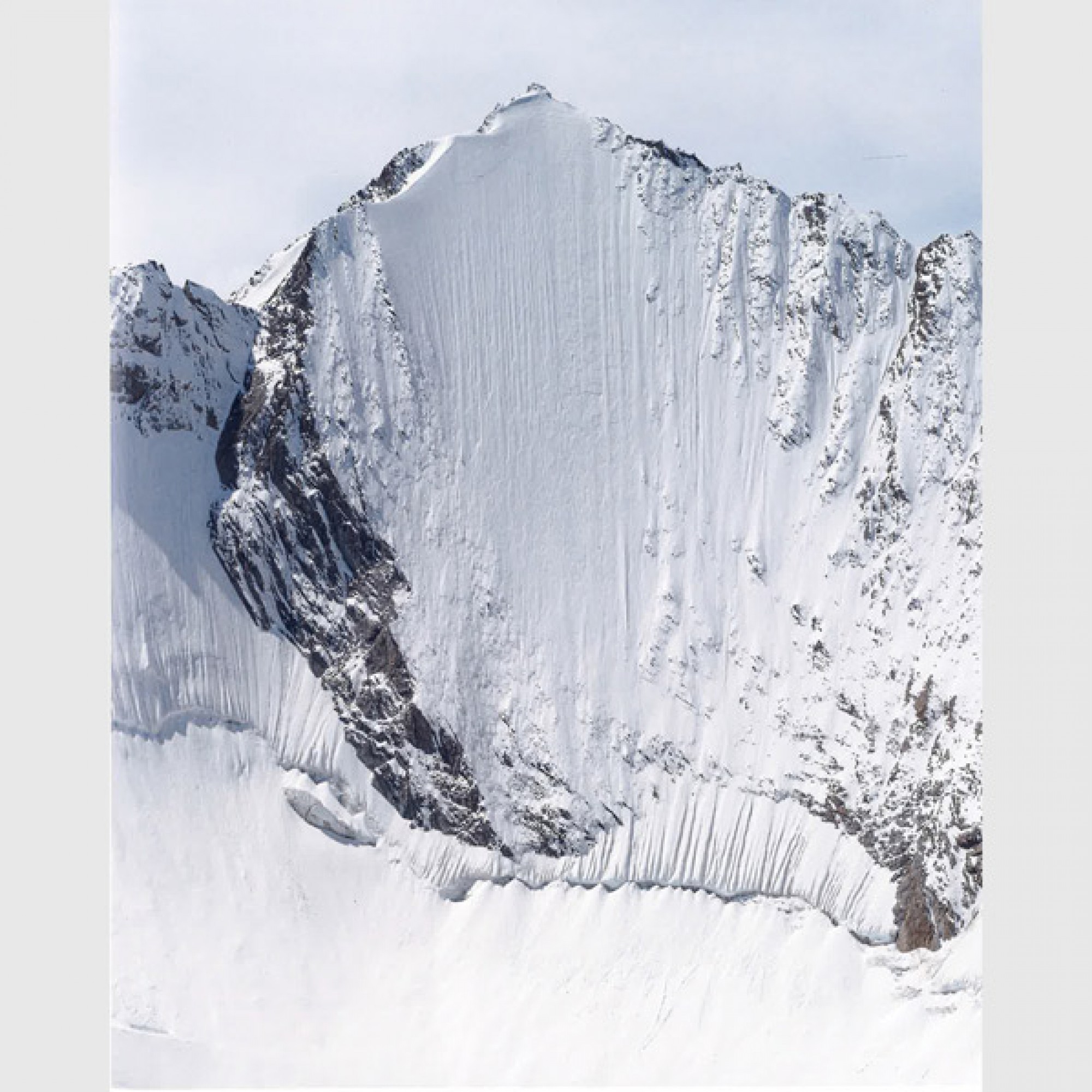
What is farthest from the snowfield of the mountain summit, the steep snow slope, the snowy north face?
the steep snow slope

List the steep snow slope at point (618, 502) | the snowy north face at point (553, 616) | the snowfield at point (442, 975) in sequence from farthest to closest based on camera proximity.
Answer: the steep snow slope at point (618, 502) → the snowy north face at point (553, 616) → the snowfield at point (442, 975)

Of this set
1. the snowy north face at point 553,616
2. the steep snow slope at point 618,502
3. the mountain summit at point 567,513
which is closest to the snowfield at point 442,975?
the snowy north face at point 553,616

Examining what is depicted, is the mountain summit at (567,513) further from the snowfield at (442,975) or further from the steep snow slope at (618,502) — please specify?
the snowfield at (442,975)

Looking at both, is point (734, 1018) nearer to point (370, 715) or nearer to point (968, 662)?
point (968, 662)

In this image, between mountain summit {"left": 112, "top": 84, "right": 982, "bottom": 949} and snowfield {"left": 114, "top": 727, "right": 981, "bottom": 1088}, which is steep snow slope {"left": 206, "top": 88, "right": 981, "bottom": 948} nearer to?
mountain summit {"left": 112, "top": 84, "right": 982, "bottom": 949}

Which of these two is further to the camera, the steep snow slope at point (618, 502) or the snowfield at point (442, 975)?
the steep snow slope at point (618, 502)

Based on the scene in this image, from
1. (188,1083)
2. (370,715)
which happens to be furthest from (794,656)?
(188,1083)
